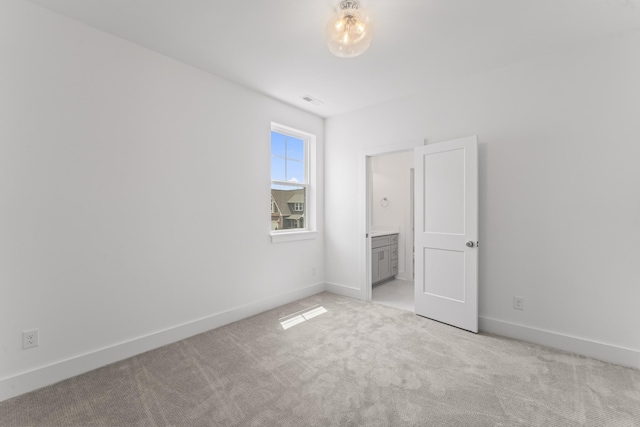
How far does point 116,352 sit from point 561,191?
4134 mm

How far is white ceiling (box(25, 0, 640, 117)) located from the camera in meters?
1.99

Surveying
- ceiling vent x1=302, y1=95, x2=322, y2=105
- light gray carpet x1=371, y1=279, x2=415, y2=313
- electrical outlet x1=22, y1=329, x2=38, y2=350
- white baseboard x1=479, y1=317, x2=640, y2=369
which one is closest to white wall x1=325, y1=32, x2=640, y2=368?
white baseboard x1=479, y1=317, x2=640, y2=369

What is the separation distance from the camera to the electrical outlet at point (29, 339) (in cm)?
195

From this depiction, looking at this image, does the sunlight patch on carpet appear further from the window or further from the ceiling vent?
the ceiling vent

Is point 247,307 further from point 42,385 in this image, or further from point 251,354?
point 42,385

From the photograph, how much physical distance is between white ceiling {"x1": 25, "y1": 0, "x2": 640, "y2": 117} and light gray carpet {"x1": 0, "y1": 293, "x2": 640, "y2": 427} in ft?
8.82

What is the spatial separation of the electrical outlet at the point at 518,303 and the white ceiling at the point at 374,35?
7.65 feet

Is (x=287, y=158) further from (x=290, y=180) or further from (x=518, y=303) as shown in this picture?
(x=518, y=303)

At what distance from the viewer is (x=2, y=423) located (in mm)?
1651

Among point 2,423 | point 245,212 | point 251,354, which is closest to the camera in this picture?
point 2,423

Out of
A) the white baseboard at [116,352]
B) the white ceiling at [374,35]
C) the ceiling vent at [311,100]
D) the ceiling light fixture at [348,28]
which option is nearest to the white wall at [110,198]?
the white baseboard at [116,352]

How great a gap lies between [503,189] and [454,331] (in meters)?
1.54

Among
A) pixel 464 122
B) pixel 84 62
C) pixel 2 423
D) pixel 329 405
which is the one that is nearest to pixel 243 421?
pixel 329 405

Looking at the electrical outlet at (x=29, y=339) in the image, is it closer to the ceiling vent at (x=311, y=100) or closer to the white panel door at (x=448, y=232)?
the ceiling vent at (x=311, y=100)
